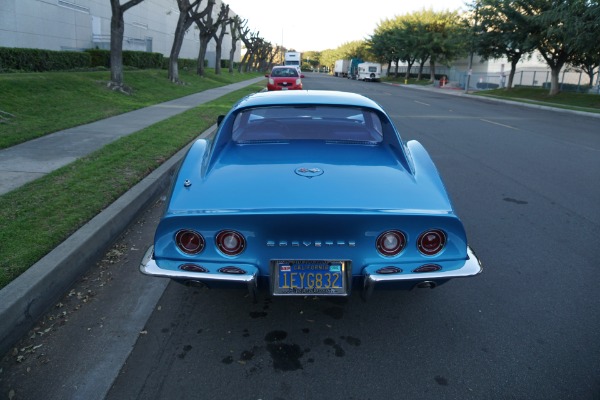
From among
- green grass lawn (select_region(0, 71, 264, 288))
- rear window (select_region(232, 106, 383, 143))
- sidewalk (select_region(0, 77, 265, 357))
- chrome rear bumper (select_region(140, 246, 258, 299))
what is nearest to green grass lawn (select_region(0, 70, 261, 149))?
green grass lawn (select_region(0, 71, 264, 288))

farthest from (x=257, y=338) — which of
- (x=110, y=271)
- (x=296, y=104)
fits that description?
(x=296, y=104)

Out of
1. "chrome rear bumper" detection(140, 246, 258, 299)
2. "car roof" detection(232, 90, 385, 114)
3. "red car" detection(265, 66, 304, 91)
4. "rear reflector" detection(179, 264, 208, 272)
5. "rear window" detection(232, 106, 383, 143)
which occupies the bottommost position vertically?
"chrome rear bumper" detection(140, 246, 258, 299)

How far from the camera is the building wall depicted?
74.3ft

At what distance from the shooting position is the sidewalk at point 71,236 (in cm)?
301

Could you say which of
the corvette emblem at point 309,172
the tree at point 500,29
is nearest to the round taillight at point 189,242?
the corvette emblem at point 309,172

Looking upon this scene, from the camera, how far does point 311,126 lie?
13.7 ft

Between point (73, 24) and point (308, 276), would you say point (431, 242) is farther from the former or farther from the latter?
point (73, 24)

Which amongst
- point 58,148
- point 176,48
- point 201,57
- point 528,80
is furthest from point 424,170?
point 528,80

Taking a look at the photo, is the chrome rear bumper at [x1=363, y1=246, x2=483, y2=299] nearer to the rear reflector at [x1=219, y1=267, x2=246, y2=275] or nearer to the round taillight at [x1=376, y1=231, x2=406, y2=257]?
the round taillight at [x1=376, y1=231, x2=406, y2=257]

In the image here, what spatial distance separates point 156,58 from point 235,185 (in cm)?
3235

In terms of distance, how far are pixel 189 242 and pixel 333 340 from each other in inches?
43.8

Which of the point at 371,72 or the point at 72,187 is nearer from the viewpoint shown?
the point at 72,187

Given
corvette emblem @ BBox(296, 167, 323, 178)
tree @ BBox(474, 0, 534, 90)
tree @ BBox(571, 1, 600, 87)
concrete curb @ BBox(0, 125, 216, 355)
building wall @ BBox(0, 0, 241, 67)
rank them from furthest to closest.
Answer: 1. tree @ BBox(474, 0, 534, 90)
2. tree @ BBox(571, 1, 600, 87)
3. building wall @ BBox(0, 0, 241, 67)
4. corvette emblem @ BBox(296, 167, 323, 178)
5. concrete curb @ BBox(0, 125, 216, 355)

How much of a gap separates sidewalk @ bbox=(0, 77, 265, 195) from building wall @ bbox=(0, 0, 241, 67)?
15.2m
